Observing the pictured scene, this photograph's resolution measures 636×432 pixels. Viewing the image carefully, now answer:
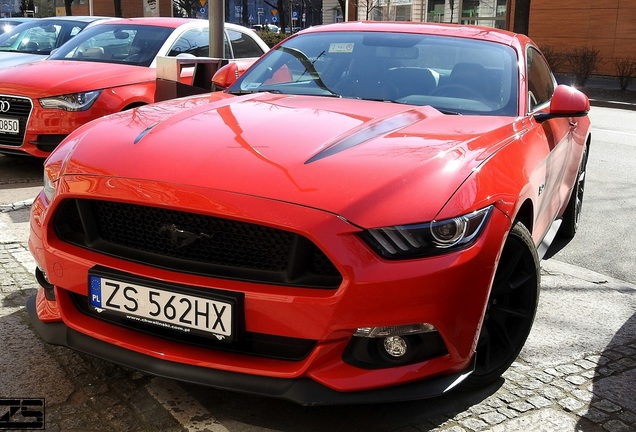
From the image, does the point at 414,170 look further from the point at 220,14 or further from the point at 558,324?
the point at 220,14

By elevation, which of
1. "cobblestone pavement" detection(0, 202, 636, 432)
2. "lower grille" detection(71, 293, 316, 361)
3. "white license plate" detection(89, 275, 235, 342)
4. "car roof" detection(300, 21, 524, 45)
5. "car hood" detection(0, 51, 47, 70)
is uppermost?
"car roof" detection(300, 21, 524, 45)

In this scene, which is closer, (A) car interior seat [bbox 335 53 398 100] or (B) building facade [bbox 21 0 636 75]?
(A) car interior seat [bbox 335 53 398 100]

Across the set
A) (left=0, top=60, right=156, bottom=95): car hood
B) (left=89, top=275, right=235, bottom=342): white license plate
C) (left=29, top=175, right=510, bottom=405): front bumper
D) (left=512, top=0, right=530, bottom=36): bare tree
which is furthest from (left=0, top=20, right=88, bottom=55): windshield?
(left=512, top=0, right=530, bottom=36): bare tree

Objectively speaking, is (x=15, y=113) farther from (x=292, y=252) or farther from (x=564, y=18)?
(x=564, y=18)

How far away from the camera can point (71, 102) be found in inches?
277

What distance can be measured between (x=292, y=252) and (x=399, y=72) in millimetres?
1929

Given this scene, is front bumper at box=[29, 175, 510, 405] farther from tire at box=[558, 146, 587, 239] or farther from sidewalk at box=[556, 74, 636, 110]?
sidewalk at box=[556, 74, 636, 110]

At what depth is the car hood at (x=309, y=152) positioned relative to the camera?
2604mm

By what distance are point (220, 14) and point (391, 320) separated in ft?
19.2

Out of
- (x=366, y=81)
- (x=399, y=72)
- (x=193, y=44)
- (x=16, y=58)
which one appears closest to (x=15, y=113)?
(x=193, y=44)

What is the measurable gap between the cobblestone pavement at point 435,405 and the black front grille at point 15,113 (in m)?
3.68

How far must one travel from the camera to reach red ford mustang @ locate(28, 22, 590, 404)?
8.26ft

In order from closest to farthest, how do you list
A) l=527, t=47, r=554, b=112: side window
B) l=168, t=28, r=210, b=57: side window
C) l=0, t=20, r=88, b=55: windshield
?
l=527, t=47, r=554, b=112: side window < l=168, t=28, r=210, b=57: side window < l=0, t=20, r=88, b=55: windshield

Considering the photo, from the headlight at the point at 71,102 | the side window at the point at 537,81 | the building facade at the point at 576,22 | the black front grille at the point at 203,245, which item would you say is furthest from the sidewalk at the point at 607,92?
the black front grille at the point at 203,245
